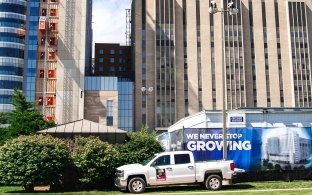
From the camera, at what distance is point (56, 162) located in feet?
71.4

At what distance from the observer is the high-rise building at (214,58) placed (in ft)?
292

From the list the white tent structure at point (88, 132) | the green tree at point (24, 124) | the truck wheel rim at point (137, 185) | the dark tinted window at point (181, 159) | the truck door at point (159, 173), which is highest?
the green tree at point (24, 124)

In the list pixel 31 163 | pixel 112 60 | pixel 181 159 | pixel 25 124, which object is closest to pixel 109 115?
pixel 112 60

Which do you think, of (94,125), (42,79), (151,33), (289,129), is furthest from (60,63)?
(289,129)

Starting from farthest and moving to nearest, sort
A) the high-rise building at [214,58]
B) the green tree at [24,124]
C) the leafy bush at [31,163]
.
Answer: the high-rise building at [214,58], the green tree at [24,124], the leafy bush at [31,163]

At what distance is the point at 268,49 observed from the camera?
93.8 meters

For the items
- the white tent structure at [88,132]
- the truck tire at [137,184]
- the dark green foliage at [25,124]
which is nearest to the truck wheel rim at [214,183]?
the truck tire at [137,184]

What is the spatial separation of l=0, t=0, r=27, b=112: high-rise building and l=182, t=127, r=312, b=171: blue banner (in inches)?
2486

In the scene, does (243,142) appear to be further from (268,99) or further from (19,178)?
(268,99)

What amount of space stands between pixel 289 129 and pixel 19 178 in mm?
15827

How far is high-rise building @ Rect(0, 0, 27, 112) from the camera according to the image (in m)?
80.9

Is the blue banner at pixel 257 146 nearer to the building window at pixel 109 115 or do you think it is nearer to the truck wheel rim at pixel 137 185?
the truck wheel rim at pixel 137 185

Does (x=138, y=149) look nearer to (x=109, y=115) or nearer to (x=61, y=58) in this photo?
(x=109, y=115)

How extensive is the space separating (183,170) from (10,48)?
70.2 m
